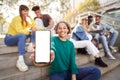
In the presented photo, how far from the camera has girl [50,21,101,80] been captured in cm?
282

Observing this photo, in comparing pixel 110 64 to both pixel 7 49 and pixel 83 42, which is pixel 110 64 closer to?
pixel 83 42

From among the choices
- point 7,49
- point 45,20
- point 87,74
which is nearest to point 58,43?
point 87,74

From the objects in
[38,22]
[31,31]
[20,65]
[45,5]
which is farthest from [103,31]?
[45,5]

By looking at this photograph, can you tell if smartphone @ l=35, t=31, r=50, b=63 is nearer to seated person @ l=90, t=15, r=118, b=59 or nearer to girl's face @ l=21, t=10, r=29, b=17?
girl's face @ l=21, t=10, r=29, b=17

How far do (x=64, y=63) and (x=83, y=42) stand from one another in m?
1.90

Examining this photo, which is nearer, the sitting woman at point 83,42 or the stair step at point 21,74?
the stair step at point 21,74

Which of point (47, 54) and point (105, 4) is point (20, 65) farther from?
point (105, 4)

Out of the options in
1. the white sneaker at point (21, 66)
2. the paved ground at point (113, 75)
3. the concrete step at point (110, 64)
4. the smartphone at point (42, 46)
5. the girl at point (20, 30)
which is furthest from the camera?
the concrete step at point (110, 64)

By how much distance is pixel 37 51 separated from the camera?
2271 millimetres

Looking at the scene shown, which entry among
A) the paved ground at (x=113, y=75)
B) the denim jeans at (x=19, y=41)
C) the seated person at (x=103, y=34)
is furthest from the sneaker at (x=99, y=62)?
the denim jeans at (x=19, y=41)

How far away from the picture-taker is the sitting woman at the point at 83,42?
4592 mm

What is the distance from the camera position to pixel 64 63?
2889 millimetres

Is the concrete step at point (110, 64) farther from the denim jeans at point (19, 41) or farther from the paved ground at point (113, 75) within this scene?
the denim jeans at point (19, 41)

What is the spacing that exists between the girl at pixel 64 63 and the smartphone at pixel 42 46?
19.1 inches
